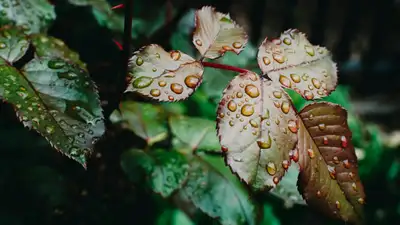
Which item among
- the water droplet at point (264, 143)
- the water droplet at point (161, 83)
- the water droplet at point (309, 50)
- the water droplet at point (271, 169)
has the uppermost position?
the water droplet at point (309, 50)

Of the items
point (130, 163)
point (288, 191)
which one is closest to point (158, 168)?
point (130, 163)

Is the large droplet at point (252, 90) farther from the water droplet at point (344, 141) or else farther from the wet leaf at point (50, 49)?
the wet leaf at point (50, 49)

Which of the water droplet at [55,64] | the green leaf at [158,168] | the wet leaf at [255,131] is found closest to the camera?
the wet leaf at [255,131]

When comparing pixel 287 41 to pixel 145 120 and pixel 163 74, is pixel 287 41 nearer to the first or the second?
pixel 163 74

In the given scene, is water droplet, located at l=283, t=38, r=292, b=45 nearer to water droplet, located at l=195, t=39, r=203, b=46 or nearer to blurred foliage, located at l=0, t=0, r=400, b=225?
water droplet, located at l=195, t=39, r=203, b=46

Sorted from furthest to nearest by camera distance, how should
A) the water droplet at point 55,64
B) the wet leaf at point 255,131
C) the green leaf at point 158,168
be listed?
the green leaf at point 158,168 < the water droplet at point 55,64 < the wet leaf at point 255,131

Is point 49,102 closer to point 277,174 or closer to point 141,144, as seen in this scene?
point 277,174

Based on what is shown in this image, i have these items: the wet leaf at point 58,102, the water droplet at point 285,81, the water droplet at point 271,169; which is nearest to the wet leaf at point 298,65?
the water droplet at point 285,81
